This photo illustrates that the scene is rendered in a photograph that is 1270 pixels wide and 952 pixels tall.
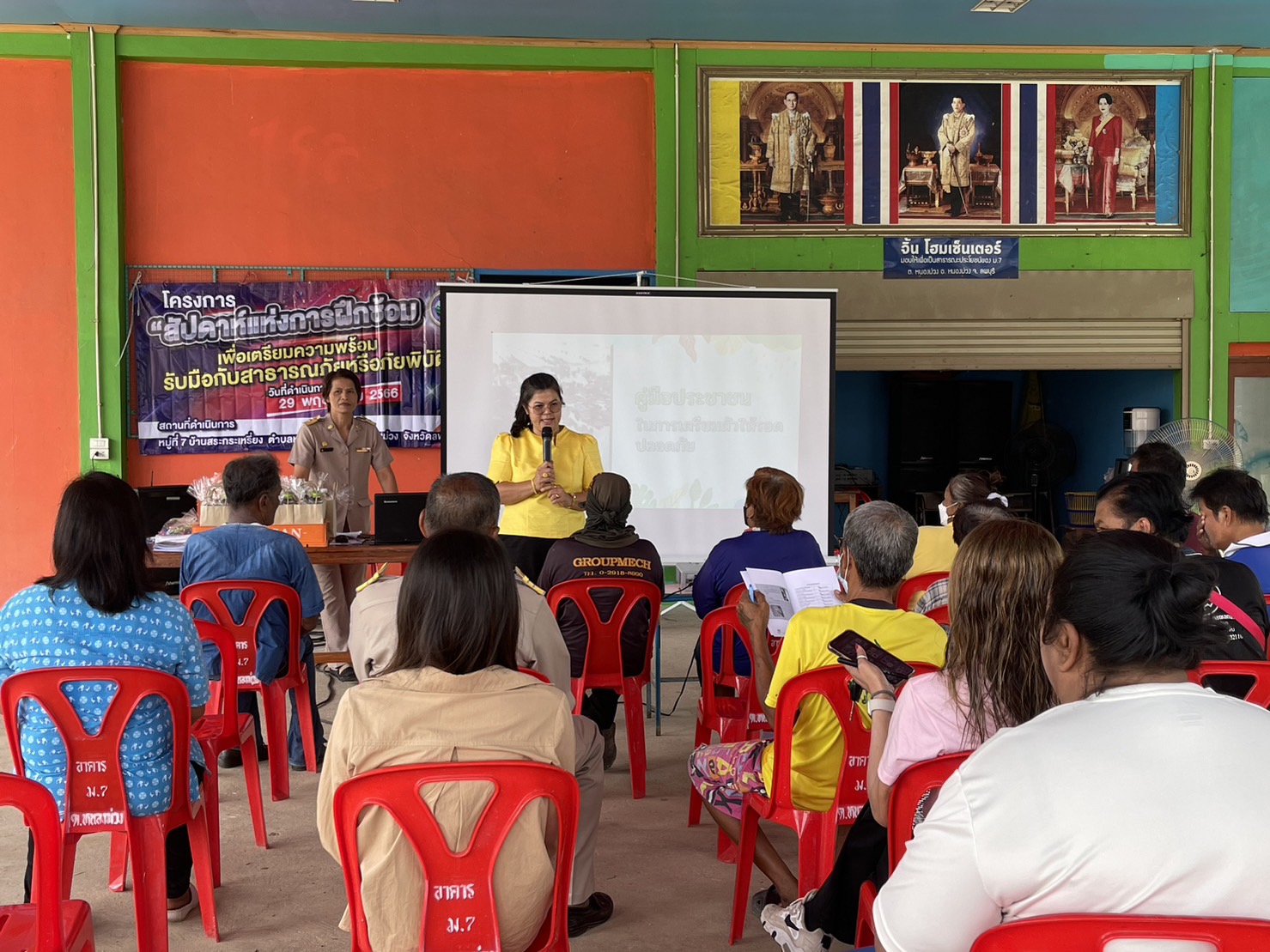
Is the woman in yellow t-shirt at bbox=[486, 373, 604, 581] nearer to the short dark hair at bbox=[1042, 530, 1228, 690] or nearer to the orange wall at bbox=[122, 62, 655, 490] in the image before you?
the orange wall at bbox=[122, 62, 655, 490]

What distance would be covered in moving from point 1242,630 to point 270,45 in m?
6.77

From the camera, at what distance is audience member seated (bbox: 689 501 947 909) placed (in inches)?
94.8

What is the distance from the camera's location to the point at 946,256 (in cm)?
768

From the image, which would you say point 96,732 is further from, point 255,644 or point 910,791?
point 910,791

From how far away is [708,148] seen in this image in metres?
7.46

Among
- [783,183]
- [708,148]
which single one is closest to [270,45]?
[708,148]

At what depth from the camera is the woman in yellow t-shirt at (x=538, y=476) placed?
16.4 ft

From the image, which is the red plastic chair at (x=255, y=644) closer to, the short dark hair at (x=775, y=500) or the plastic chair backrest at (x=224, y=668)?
the plastic chair backrest at (x=224, y=668)

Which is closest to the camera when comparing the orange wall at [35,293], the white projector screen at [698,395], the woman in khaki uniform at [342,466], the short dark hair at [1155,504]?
the short dark hair at [1155,504]

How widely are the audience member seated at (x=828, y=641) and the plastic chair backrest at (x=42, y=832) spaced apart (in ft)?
4.80

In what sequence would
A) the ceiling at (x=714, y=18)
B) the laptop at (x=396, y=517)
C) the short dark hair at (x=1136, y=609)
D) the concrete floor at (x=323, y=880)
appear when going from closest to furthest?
1. the short dark hair at (x=1136, y=609)
2. the concrete floor at (x=323, y=880)
3. the laptop at (x=396, y=517)
4. the ceiling at (x=714, y=18)

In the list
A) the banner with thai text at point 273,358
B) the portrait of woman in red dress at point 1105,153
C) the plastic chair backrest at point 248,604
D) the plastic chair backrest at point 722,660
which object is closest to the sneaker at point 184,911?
the plastic chair backrest at point 248,604

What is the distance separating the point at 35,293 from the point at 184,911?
5.43 meters

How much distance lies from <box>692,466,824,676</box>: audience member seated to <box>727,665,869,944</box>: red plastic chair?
126cm
